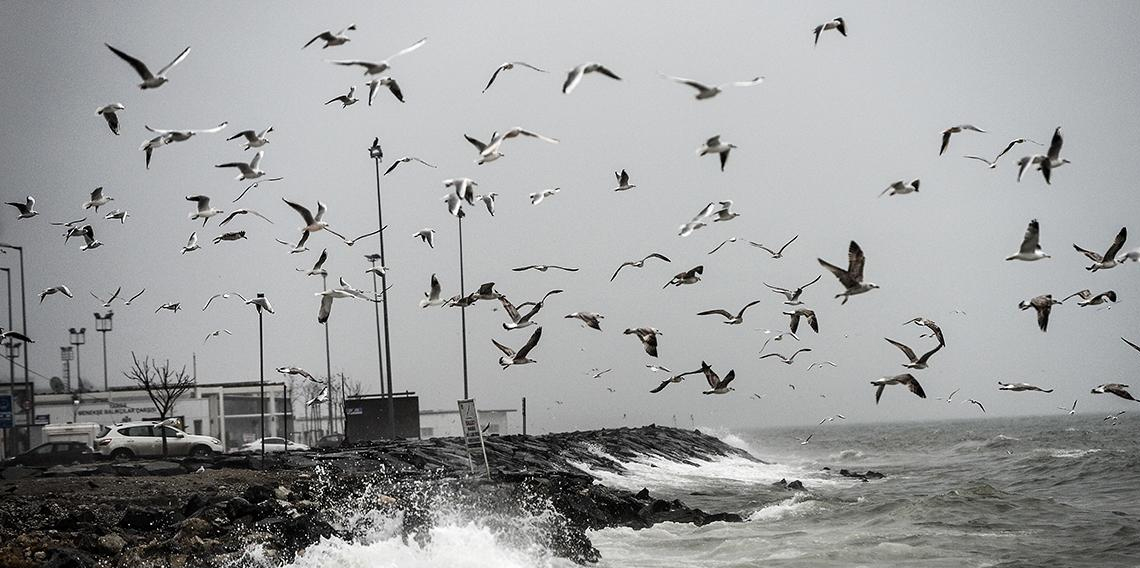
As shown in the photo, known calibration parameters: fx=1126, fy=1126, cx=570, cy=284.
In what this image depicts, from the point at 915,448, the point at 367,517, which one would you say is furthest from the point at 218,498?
the point at 915,448

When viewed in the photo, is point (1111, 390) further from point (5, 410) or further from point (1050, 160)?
point (5, 410)

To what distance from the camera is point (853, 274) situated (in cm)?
1509

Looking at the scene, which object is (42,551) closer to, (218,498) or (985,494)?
(218,498)

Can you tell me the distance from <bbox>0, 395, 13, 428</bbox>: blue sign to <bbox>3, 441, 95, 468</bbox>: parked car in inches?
50.8

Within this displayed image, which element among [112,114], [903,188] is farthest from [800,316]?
[112,114]

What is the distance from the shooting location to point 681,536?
22516 mm

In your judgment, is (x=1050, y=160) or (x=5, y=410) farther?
(x=5, y=410)

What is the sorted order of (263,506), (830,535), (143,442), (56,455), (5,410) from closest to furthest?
(263,506)
(830,535)
(143,442)
(56,455)
(5,410)

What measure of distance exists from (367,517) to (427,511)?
3.94ft

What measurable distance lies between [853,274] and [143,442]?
99.2 feet

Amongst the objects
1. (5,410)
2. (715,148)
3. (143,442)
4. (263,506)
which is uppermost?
(715,148)

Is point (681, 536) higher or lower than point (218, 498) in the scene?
lower

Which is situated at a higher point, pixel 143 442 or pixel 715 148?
pixel 715 148

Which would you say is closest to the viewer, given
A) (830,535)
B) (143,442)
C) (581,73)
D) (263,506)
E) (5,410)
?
(581,73)
